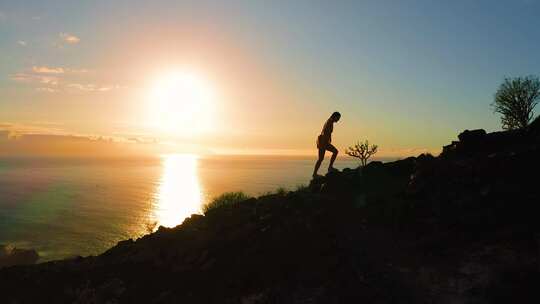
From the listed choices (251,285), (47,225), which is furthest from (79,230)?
(251,285)

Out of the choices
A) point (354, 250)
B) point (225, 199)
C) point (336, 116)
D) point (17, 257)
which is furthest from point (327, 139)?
point (17, 257)

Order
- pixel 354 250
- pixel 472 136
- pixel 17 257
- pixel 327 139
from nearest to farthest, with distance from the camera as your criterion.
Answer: pixel 354 250 < pixel 472 136 < pixel 327 139 < pixel 17 257

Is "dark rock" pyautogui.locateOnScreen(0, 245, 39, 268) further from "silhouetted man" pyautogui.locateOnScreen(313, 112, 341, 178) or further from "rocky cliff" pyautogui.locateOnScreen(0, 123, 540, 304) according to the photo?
"silhouetted man" pyautogui.locateOnScreen(313, 112, 341, 178)

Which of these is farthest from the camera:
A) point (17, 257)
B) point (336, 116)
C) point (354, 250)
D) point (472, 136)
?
point (17, 257)

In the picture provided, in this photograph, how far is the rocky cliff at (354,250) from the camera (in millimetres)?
9648

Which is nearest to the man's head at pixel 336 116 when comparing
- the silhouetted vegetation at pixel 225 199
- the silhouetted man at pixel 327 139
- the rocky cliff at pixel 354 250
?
the silhouetted man at pixel 327 139

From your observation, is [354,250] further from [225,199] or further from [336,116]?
[225,199]

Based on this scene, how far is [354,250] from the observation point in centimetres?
1156

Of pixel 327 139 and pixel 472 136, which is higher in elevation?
pixel 472 136

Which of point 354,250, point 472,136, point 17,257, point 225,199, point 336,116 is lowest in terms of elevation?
point 17,257

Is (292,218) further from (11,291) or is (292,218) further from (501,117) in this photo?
(501,117)

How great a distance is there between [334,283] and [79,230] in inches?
4566

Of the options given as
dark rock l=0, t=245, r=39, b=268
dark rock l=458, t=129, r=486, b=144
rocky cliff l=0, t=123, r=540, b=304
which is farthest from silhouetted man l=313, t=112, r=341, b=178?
dark rock l=0, t=245, r=39, b=268

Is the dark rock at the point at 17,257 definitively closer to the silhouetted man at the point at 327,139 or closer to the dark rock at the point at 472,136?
the silhouetted man at the point at 327,139
